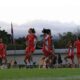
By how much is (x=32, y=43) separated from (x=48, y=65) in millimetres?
2668

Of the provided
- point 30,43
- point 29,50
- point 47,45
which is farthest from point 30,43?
point 47,45

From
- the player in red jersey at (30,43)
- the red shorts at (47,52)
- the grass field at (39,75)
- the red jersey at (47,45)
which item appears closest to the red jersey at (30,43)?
the player in red jersey at (30,43)

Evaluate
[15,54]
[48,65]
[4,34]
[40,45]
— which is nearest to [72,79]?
[48,65]

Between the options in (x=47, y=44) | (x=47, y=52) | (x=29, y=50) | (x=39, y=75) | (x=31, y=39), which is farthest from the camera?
(x=29, y=50)

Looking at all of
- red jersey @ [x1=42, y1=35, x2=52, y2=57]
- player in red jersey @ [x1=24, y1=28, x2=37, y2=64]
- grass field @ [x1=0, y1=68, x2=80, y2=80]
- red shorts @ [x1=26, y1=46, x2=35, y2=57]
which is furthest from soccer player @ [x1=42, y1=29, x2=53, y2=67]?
grass field @ [x1=0, y1=68, x2=80, y2=80]

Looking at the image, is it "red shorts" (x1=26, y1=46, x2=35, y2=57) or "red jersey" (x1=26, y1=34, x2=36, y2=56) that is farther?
"red shorts" (x1=26, y1=46, x2=35, y2=57)

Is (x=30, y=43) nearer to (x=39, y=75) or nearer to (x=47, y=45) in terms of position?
(x=47, y=45)

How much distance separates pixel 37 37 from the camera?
81.5ft

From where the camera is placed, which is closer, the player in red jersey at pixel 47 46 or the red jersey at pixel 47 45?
the player in red jersey at pixel 47 46

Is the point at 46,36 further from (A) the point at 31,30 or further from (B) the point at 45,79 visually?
(B) the point at 45,79

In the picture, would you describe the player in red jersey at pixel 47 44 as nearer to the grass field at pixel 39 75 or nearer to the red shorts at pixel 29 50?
the red shorts at pixel 29 50

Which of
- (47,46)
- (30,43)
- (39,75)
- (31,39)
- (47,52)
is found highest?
(31,39)

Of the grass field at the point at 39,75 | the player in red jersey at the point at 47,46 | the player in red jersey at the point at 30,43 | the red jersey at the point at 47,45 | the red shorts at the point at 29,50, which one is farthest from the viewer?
the red shorts at the point at 29,50

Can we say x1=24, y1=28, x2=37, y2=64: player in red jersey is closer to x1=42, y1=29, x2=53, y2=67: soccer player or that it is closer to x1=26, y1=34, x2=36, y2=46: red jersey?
x1=26, y1=34, x2=36, y2=46: red jersey
